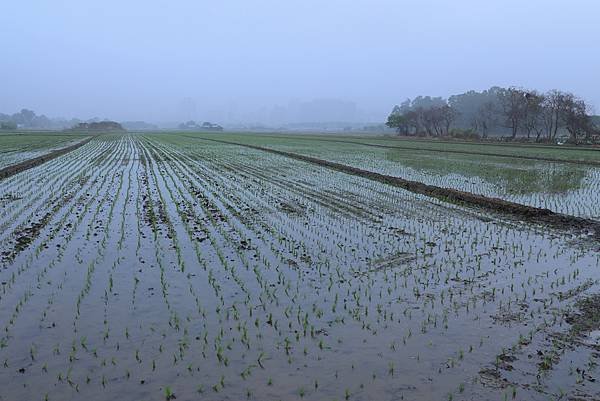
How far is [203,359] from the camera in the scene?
4.40 m

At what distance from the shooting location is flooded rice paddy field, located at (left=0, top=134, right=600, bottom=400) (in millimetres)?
4078

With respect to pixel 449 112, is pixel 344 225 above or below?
below

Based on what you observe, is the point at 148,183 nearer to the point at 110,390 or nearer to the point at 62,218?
the point at 62,218

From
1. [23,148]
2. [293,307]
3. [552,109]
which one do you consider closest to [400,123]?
[552,109]

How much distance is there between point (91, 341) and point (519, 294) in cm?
496

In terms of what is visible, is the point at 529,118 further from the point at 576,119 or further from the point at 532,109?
the point at 576,119

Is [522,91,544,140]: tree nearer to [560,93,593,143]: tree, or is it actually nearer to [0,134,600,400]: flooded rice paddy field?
[560,93,593,143]: tree

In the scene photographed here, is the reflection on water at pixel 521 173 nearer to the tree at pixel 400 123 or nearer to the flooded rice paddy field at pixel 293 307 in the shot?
the flooded rice paddy field at pixel 293 307

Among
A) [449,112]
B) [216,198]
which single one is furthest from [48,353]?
[449,112]

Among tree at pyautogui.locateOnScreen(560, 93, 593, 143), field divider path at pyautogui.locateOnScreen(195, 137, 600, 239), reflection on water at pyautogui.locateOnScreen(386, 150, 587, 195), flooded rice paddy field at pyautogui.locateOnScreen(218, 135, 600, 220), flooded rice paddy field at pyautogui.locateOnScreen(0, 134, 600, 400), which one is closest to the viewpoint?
flooded rice paddy field at pyautogui.locateOnScreen(0, 134, 600, 400)

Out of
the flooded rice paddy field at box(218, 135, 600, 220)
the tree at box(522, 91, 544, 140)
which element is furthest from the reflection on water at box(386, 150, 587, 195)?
the tree at box(522, 91, 544, 140)

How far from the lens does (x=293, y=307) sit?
563 centimetres

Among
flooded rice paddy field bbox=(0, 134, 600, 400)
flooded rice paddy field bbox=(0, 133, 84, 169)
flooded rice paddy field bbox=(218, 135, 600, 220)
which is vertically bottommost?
flooded rice paddy field bbox=(0, 134, 600, 400)

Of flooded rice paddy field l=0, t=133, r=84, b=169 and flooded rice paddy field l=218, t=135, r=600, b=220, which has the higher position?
flooded rice paddy field l=0, t=133, r=84, b=169
